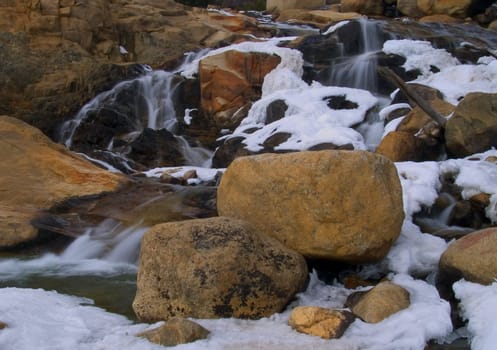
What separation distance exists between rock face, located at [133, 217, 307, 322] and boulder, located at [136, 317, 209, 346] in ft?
1.67

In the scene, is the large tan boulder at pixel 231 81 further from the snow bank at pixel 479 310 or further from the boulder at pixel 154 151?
the snow bank at pixel 479 310

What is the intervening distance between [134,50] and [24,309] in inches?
603

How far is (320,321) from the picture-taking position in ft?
14.0

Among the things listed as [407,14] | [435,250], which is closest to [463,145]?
[435,250]

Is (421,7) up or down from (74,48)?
up

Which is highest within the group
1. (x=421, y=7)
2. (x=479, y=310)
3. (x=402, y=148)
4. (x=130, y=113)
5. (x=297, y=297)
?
Result: (x=421, y=7)

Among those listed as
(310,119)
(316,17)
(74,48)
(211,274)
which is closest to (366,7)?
(316,17)

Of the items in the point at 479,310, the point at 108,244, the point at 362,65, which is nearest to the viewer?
the point at 479,310

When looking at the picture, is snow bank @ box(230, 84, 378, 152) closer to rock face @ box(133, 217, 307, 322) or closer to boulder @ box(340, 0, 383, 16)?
rock face @ box(133, 217, 307, 322)

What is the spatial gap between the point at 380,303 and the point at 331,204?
3.66 ft

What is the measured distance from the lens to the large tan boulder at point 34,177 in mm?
7738

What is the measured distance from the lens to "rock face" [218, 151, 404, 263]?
17.7ft

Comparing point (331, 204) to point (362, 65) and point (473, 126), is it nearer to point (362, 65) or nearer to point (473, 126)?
point (473, 126)

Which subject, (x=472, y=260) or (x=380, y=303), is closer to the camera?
(x=380, y=303)
